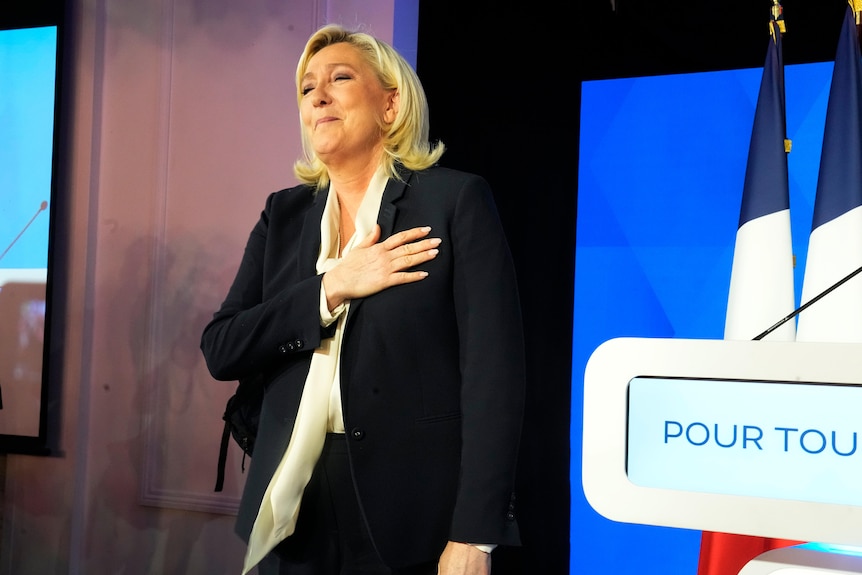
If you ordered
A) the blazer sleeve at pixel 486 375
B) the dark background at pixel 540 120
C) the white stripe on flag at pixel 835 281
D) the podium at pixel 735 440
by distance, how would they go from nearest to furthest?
the podium at pixel 735 440, the blazer sleeve at pixel 486 375, the white stripe on flag at pixel 835 281, the dark background at pixel 540 120

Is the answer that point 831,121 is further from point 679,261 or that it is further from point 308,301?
point 308,301

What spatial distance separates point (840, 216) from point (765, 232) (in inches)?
8.0

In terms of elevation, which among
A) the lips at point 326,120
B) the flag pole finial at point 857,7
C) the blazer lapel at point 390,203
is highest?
the flag pole finial at point 857,7

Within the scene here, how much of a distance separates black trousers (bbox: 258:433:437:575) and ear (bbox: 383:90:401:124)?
0.68 metres

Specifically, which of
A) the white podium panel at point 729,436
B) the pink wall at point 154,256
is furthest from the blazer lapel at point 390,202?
the pink wall at point 154,256

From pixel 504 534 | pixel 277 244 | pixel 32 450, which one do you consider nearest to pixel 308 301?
pixel 277 244

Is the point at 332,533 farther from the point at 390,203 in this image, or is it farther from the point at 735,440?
the point at 735,440

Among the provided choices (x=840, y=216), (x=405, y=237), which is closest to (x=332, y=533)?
(x=405, y=237)

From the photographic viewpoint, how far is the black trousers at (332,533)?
60.7 inches

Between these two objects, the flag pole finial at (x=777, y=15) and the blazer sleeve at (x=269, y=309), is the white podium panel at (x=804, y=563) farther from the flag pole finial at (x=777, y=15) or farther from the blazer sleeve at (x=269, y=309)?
the flag pole finial at (x=777, y=15)

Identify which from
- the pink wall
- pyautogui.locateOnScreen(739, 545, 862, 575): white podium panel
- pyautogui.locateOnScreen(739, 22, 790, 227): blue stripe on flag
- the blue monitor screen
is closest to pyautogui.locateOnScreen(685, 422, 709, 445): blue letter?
pyautogui.locateOnScreen(739, 545, 862, 575): white podium panel

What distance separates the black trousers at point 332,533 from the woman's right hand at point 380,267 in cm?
27

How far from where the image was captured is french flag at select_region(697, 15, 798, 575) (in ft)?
8.18

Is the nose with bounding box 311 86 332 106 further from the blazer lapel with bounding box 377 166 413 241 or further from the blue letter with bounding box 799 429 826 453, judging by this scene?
the blue letter with bounding box 799 429 826 453
